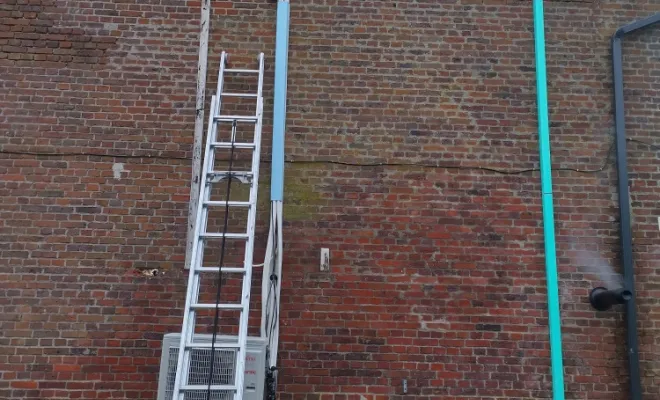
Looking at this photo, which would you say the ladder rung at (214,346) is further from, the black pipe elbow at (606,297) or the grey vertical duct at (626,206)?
the grey vertical duct at (626,206)

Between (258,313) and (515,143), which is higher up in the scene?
(515,143)

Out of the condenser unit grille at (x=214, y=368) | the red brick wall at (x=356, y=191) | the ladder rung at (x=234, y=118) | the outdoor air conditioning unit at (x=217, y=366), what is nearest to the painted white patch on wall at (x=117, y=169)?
the red brick wall at (x=356, y=191)

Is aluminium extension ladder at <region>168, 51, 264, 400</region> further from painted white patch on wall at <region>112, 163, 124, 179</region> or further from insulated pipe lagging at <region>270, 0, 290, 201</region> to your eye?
painted white patch on wall at <region>112, 163, 124, 179</region>

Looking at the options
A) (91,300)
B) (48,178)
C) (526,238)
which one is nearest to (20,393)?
(91,300)

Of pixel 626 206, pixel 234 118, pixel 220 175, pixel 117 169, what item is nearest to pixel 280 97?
pixel 234 118

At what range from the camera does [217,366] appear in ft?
11.5

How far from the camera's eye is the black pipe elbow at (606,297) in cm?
413

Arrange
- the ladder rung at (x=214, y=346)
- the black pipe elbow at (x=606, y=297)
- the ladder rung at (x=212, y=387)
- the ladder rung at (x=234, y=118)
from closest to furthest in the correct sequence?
the ladder rung at (x=212, y=387)
the ladder rung at (x=214, y=346)
the black pipe elbow at (x=606, y=297)
the ladder rung at (x=234, y=118)

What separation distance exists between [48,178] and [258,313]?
2116 millimetres

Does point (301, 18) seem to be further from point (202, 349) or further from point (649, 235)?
point (649, 235)

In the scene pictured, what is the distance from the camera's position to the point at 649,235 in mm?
4621

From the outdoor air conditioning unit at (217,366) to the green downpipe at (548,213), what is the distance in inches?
91.9

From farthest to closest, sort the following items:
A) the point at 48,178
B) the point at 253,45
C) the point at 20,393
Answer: the point at 253,45 < the point at 48,178 < the point at 20,393

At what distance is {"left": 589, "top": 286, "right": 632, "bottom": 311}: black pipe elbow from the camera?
4.13 meters
